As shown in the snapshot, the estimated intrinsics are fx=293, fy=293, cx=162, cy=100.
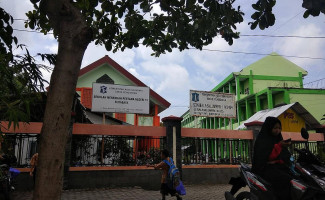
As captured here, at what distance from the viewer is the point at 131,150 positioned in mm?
9688

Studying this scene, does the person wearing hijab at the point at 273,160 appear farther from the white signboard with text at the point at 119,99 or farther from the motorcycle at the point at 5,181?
the white signboard with text at the point at 119,99

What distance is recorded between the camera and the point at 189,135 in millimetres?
10336

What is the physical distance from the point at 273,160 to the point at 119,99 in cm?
759

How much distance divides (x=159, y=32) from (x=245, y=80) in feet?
92.2

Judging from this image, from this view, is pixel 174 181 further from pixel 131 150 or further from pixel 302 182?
pixel 131 150

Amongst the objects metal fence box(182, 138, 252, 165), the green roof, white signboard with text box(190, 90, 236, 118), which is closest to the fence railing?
metal fence box(182, 138, 252, 165)

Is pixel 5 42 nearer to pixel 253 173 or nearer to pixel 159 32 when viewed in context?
pixel 159 32

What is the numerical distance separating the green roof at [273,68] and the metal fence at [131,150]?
70.7ft

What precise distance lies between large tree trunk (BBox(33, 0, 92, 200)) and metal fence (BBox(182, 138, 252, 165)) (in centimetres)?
807

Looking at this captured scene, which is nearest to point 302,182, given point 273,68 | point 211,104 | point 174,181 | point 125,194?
point 174,181

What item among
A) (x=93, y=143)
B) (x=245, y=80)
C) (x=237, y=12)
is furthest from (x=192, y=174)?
(x=245, y=80)

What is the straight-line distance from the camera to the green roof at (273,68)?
105 feet

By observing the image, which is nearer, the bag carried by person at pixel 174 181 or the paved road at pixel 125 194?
the bag carried by person at pixel 174 181

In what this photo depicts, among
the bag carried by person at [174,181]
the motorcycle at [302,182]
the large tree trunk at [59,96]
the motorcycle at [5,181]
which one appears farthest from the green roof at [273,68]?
the large tree trunk at [59,96]
